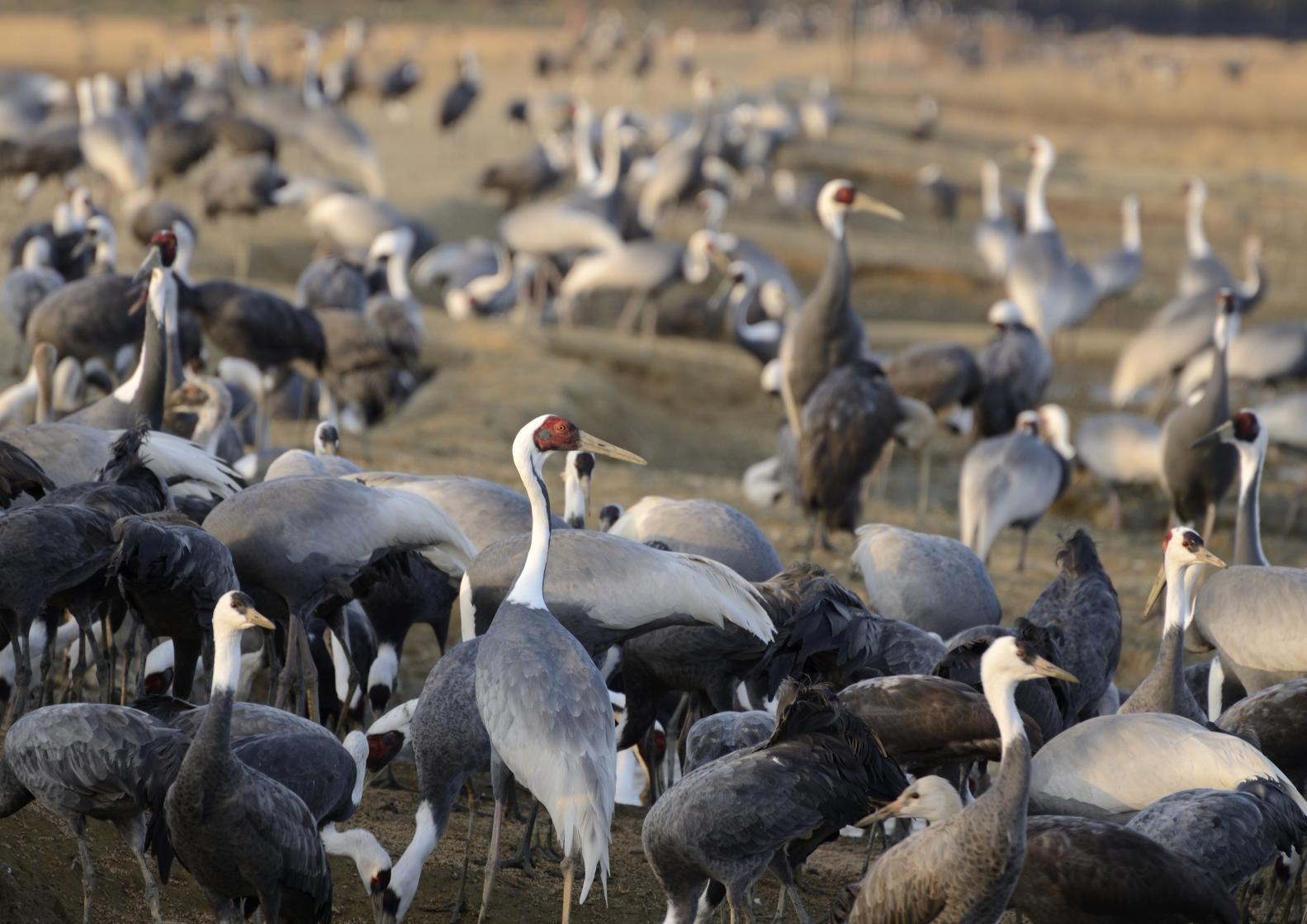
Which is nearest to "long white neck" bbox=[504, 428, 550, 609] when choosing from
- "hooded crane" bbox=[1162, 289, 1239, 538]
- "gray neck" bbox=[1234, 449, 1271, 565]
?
"gray neck" bbox=[1234, 449, 1271, 565]

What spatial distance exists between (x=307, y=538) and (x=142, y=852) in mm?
1211

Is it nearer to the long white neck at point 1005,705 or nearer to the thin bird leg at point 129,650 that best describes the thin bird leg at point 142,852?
the thin bird leg at point 129,650

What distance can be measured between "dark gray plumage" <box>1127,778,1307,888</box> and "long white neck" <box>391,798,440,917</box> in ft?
6.10

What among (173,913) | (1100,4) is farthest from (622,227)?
(1100,4)

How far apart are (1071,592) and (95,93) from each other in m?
14.5

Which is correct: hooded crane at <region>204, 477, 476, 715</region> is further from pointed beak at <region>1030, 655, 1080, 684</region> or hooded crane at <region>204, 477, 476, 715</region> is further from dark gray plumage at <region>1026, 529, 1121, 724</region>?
pointed beak at <region>1030, 655, 1080, 684</region>

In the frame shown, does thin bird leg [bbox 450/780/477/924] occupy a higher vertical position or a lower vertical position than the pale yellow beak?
lower

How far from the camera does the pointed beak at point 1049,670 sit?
386 centimetres

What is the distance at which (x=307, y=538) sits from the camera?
5.36 meters

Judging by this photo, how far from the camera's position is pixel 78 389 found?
8.99 metres

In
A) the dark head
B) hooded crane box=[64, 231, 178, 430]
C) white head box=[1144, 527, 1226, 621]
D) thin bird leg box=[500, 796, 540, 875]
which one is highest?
hooded crane box=[64, 231, 178, 430]

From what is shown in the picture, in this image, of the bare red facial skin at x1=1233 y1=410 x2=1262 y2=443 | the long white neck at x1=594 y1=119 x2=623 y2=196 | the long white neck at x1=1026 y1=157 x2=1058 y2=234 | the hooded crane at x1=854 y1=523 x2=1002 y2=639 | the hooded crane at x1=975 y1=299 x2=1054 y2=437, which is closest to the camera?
the hooded crane at x1=854 y1=523 x2=1002 y2=639

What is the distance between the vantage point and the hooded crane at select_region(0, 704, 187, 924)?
421 cm

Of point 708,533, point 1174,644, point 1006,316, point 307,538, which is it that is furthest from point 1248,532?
point 1006,316
